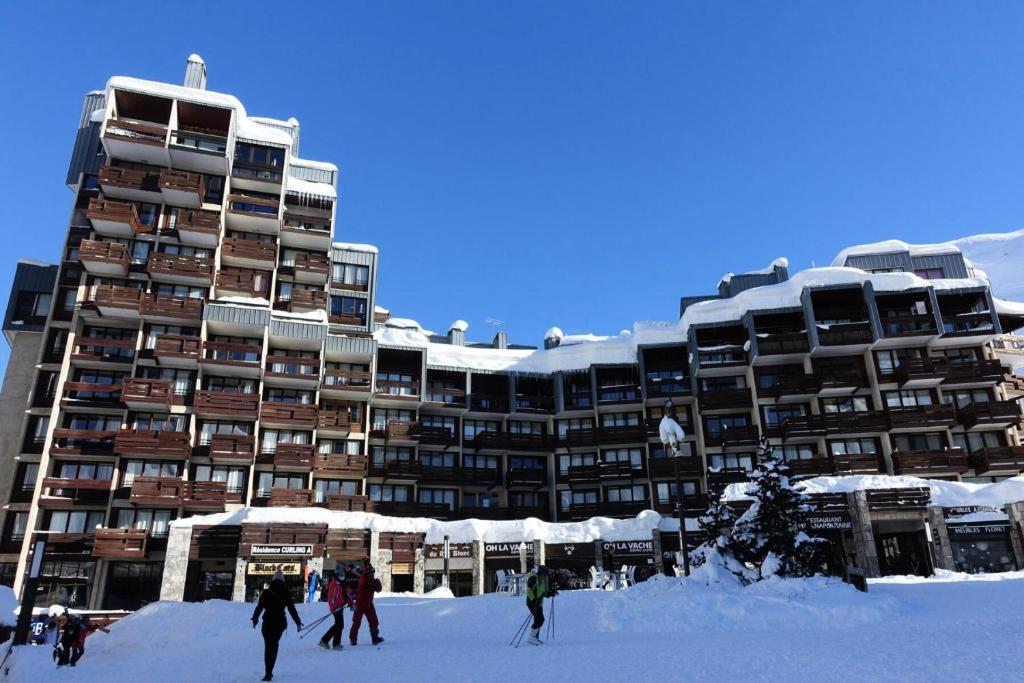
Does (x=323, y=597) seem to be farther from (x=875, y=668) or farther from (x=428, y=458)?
(x=875, y=668)

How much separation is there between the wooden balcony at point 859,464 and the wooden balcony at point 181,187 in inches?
1822

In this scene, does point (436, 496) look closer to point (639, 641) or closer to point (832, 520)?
point (832, 520)

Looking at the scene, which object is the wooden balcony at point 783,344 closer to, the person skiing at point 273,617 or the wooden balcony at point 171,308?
the wooden balcony at point 171,308

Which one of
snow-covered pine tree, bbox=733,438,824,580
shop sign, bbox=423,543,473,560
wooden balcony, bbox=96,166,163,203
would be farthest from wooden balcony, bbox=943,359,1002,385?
wooden balcony, bbox=96,166,163,203

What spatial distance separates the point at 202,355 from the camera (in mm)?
43000

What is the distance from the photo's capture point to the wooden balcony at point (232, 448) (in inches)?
1639

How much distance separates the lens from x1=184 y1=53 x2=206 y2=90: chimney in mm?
53094

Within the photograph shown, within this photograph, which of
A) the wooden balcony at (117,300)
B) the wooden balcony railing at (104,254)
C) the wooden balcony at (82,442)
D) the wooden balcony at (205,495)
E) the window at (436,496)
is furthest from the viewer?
the window at (436,496)

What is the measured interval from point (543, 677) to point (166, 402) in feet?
124

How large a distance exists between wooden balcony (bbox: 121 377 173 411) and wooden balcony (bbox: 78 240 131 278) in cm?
819

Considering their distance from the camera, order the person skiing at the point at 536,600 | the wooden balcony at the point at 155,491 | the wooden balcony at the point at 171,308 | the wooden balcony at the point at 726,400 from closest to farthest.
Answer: the person skiing at the point at 536,600 < the wooden balcony at the point at 155,491 < the wooden balcony at the point at 171,308 < the wooden balcony at the point at 726,400

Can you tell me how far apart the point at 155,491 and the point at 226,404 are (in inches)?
254

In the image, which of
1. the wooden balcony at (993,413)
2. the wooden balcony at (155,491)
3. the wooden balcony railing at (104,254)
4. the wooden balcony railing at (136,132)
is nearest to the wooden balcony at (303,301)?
the wooden balcony railing at (104,254)

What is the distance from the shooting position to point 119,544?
125 ft
